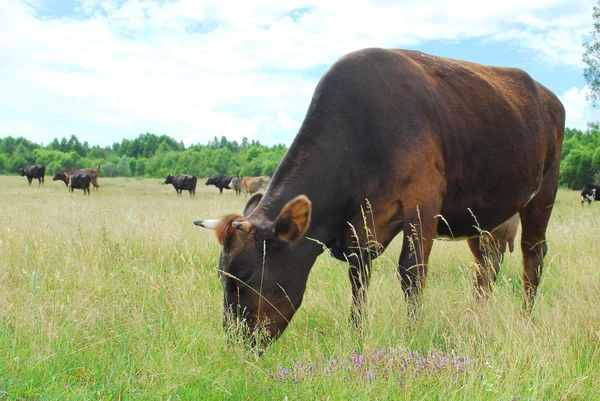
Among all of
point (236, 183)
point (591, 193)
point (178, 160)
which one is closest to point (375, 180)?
point (591, 193)

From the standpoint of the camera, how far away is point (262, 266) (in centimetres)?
378

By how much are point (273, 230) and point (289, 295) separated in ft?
1.72

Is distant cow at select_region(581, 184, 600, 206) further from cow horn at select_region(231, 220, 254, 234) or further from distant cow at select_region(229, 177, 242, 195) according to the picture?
cow horn at select_region(231, 220, 254, 234)

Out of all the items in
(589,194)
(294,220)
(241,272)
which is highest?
(589,194)

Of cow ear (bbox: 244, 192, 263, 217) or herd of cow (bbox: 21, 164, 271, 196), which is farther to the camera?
herd of cow (bbox: 21, 164, 271, 196)

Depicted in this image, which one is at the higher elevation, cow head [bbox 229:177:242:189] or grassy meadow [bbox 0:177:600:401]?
cow head [bbox 229:177:242:189]

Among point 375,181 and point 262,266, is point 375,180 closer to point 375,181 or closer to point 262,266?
point 375,181

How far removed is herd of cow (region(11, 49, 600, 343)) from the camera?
3.79m

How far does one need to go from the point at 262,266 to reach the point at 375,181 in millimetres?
1169

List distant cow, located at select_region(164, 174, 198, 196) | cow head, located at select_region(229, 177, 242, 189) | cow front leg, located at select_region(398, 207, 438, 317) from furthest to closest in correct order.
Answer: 1. cow head, located at select_region(229, 177, 242, 189)
2. distant cow, located at select_region(164, 174, 198, 196)
3. cow front leg, located at select_region(398, 207, 438, 317)

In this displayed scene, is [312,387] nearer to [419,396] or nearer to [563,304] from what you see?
[419,396]

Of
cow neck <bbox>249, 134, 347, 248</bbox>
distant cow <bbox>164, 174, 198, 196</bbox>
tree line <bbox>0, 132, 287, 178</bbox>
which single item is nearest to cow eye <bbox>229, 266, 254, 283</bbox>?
cow neck <bbox>249, 134, 347, 248</bbox>

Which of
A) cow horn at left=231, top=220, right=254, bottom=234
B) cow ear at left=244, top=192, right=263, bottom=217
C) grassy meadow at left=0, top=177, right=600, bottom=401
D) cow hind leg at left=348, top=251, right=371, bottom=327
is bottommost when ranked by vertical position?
grassy meadow at left=0, top=177, right=600, bottom=401

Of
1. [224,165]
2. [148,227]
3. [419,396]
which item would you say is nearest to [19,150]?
[224,165]
